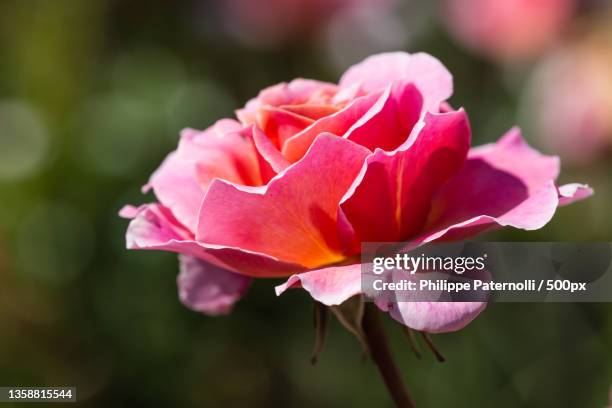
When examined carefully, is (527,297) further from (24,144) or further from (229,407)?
(24,144)

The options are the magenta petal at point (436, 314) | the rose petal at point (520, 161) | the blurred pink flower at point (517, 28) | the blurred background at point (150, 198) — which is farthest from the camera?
the blurred pink flower at point (517, 28)

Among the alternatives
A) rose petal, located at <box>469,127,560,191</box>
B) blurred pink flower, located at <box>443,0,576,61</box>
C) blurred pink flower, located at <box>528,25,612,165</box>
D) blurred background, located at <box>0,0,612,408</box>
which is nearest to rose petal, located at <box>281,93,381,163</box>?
rose petal, located at <box>469,127,560,191</box>

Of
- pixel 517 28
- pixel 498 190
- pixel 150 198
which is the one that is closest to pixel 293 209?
pixel 498 190

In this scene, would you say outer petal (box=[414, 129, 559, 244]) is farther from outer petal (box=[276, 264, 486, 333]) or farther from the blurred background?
the blurred background

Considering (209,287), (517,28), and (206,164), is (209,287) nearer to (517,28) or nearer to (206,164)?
(206,164)

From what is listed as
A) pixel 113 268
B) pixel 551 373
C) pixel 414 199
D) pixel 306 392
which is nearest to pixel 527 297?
pixel 414 199

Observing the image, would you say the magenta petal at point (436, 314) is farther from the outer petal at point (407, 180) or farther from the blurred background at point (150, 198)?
the blurred background at point (150, 198)

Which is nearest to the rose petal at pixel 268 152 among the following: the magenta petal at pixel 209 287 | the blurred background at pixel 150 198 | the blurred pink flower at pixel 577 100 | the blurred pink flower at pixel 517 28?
the magenta petal at pixel 209 287
